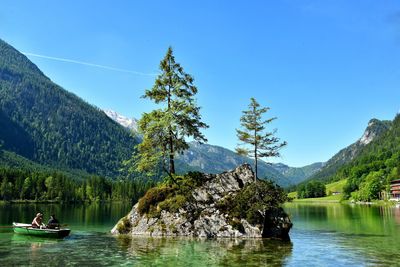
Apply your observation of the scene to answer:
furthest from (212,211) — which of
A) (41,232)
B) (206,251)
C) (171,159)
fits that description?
(41,232)

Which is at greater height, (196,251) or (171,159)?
(171,159)

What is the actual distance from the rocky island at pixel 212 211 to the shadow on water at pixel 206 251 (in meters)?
3.47

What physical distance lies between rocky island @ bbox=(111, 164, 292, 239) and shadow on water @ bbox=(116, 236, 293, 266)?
3.47 metres

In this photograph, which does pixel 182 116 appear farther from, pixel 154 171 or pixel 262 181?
pixel 262 181

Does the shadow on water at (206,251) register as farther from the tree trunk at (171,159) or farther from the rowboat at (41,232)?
the tree trunk at (171,159)

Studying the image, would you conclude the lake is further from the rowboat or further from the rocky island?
the rocky island

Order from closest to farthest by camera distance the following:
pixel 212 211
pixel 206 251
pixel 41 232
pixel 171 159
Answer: pixel 206 251
pixel 41 232
pixel 212 211
pixel 171 159

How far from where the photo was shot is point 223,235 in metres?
52.6

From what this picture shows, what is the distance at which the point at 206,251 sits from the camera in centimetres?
4044

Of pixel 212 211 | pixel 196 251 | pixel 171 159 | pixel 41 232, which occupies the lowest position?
pixel 196 251

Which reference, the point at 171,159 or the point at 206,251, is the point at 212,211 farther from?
the point at 206,251

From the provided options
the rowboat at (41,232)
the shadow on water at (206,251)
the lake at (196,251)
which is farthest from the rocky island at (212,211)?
the rowboat at (41,232)

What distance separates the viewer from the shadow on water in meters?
34.4

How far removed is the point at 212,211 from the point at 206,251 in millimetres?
13853
